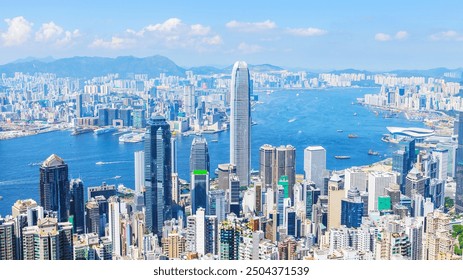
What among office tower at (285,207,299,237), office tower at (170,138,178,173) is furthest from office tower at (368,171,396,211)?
office tower at (170,138,178,173)

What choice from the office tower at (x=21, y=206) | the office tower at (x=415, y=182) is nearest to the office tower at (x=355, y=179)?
the office tower at (x=415, y=182)

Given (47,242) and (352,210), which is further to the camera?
(352,210)

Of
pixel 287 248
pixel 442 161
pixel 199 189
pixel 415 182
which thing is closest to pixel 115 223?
pixel 199 189

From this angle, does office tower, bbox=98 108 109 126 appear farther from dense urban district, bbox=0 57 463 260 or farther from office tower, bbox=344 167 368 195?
office tower, bbox=344 167 368 195

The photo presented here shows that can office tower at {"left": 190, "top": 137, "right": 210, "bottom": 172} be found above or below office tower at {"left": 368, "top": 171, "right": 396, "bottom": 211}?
above

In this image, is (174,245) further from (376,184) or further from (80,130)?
(376,184)

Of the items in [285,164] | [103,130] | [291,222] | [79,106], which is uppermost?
[79,106]
